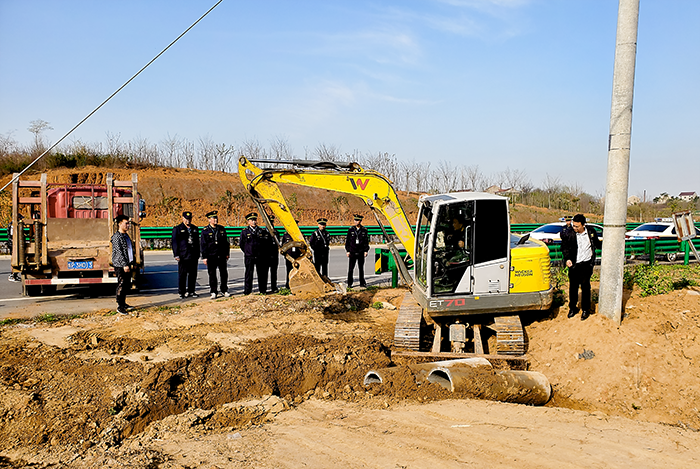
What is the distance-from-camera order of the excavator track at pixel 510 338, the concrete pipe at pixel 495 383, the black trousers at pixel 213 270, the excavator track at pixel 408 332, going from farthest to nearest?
the black trousers at pixel 213 270 → the excavator track at pixel 408 332 → the excavator track at pixel 510 338 → the concrete pipe at pixel 495 383

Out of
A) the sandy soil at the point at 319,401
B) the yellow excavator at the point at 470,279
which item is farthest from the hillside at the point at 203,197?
the yellow excavator at the point at 470,279

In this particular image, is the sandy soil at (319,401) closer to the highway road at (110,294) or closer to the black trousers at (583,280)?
the black trousers at (583,280)

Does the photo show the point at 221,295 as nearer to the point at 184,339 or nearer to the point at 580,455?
the point at 184,339

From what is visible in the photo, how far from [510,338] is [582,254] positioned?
1.78 metres

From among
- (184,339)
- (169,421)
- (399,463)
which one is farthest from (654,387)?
(184,339)

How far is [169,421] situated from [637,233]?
19.8 m

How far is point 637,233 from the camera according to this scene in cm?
1955

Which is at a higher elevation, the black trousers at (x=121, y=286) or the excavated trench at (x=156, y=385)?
the black trousers at (x=121, y=286)

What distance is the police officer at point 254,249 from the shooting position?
37.4 ft

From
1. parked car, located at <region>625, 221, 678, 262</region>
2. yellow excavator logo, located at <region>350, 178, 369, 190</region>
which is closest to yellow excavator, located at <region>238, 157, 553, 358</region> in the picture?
Result: yellow excavator logo, located at <region>350, 178, 369, 190</region>

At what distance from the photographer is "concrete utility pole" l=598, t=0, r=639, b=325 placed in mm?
6629

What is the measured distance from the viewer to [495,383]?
18.7 feet

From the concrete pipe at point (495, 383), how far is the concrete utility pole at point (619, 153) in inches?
76.7

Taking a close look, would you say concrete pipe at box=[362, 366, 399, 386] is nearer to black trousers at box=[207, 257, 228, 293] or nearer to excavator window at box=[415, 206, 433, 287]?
excavator window at box=[415, 206, 433, 287]
